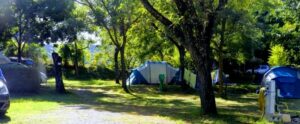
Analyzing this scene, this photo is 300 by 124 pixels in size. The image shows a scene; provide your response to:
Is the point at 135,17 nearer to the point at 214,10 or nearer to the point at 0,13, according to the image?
the point at 0,13

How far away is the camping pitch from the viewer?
3312 centimetres

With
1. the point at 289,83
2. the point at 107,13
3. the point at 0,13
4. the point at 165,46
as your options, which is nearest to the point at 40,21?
the point at 0,13

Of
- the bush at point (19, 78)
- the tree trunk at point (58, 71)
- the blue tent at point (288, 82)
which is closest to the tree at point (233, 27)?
the blue tent at point (288, 82)

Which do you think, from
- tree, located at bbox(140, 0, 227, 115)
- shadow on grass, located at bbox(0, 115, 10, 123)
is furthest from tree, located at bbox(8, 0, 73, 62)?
shadow on grass, located at bbox(0, 115, 10, 123)

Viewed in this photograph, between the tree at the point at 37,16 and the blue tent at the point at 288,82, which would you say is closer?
the blue tent at the point at 288,82

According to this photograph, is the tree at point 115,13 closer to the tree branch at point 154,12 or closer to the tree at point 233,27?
the tree at point 233,27

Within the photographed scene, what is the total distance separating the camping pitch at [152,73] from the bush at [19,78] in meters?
14.2

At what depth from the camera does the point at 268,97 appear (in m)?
11.0

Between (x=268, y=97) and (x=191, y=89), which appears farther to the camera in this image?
(x=191, y=89)

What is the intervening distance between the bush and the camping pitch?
1417 centimetres

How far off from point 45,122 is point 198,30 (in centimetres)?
482

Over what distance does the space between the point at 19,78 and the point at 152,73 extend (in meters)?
15.4

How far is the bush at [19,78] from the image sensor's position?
1886 cm

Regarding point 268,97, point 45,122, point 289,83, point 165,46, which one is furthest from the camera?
point 165,46
